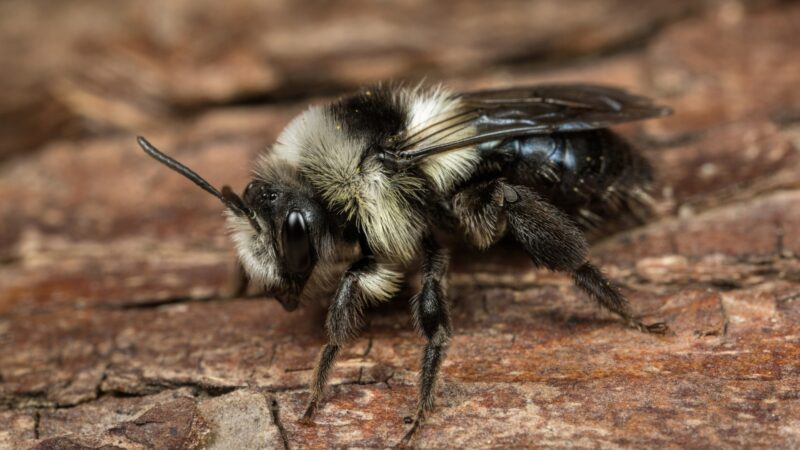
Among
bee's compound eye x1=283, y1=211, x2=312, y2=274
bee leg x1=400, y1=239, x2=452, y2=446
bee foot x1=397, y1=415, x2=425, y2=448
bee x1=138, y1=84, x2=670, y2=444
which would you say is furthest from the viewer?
bee x1=138, y1=84, x2=670, y2=444

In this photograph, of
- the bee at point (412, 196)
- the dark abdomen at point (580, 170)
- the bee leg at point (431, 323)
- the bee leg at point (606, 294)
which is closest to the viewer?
the bee leg at point (431, 323)

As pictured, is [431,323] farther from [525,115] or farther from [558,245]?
[525,115]

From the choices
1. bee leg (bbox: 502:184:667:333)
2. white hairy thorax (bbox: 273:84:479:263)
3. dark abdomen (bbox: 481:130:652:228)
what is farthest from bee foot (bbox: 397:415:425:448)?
dark abdomen (bbox: 481:130:652:228)

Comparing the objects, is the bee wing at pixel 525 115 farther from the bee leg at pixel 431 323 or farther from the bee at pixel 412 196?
the bee leg at pixel 431 323

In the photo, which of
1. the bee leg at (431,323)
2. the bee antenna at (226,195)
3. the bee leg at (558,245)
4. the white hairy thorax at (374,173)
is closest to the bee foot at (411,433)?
the bee leg at (431,323)

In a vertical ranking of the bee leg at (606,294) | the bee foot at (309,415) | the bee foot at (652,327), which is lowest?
the bee foot at (309,415)

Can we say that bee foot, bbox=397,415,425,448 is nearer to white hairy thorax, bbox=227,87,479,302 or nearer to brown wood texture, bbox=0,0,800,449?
brown wood texture, bbox=0,0,800,449
